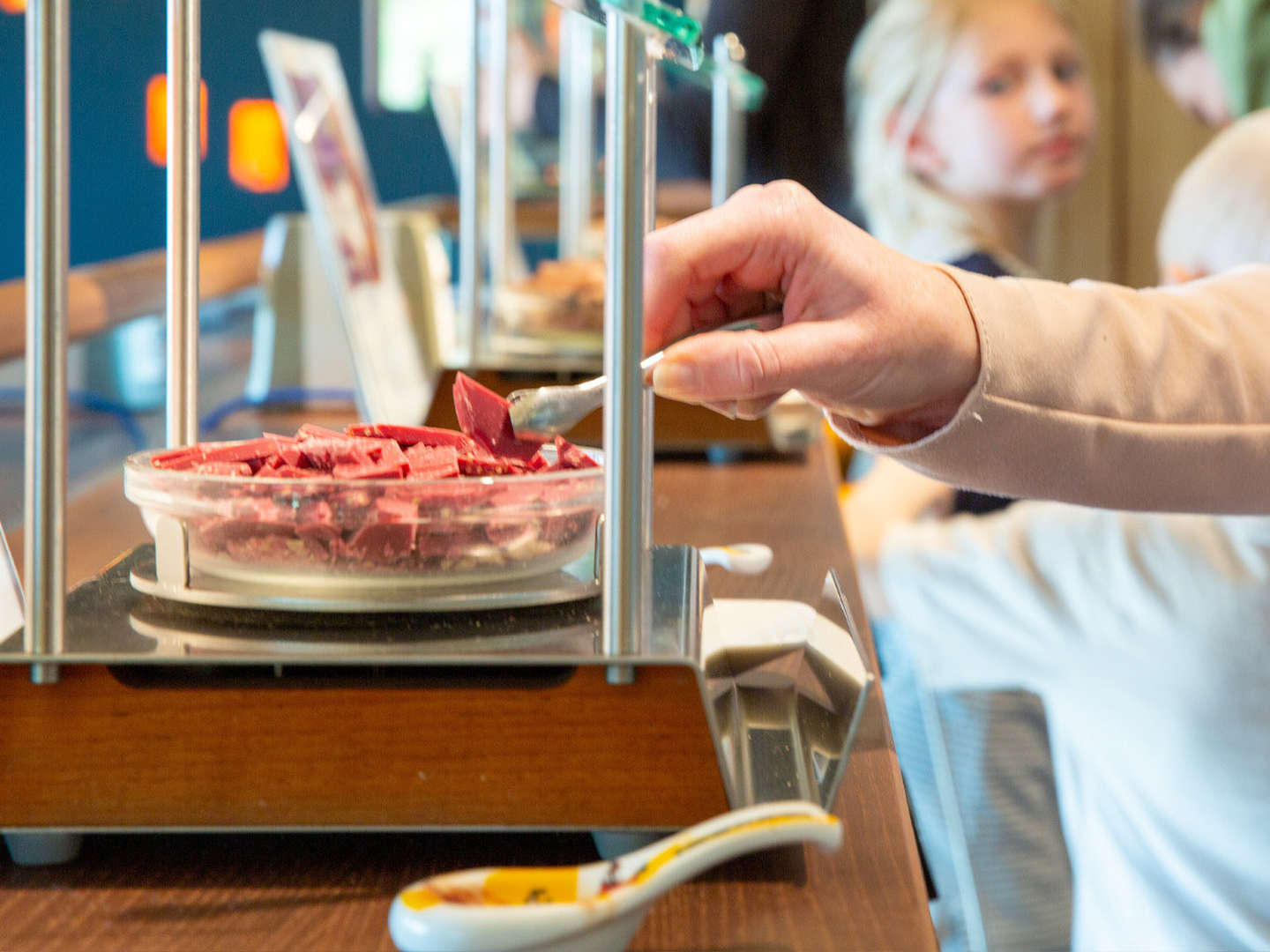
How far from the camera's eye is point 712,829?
0.40 meters

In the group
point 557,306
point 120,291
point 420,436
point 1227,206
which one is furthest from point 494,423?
point 120,291

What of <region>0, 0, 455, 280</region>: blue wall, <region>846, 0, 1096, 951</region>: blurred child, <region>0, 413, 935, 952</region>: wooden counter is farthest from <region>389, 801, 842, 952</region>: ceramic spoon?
<region>0, 0, 455, 280</region>: blue wall

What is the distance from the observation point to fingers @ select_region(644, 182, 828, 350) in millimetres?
533

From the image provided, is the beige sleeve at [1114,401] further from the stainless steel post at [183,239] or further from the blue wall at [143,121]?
the blue wall at [143,121]

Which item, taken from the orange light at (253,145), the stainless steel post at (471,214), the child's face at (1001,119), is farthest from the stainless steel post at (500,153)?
the orange light at (253,145)

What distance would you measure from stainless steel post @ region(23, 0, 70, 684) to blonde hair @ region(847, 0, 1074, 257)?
1531 mm

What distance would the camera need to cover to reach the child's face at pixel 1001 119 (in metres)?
1.90

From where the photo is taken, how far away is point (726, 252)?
1.81 ft

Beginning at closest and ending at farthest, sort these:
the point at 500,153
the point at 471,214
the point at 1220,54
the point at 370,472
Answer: the point at 370,472 → the point at 471,214 → the point at 500,153 → the point at 1220,54

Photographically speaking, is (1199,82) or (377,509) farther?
(1199,82)

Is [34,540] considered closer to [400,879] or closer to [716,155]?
[400,879]

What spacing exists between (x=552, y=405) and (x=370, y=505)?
9cm

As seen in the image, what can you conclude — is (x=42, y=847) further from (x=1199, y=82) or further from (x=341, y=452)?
(x=1199, y=82)

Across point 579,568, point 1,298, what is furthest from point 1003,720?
point 579,568
